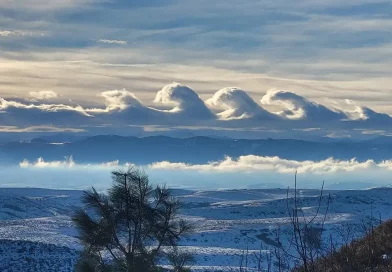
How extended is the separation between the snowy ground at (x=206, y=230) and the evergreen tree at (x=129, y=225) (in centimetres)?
222

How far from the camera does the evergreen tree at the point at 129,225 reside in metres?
20.8

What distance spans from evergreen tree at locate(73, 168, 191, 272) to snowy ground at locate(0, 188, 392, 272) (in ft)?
7.27

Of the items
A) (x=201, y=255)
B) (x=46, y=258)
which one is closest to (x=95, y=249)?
(x=46, y=258)

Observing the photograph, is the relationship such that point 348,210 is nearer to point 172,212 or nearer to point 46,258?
point 46,258

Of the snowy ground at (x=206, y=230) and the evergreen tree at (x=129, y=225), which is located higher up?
the evergreen tree at (x=129, y=225)

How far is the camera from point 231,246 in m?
89.8

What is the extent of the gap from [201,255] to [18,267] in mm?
22335

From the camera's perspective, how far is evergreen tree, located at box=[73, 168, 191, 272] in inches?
818

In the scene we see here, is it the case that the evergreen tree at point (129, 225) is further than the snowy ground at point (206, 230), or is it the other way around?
the snowy ground at point (206, 230)

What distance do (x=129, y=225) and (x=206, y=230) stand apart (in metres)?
80.9

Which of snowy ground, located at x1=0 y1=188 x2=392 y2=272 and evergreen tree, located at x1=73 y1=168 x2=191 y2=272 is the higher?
evergreen tree, located at x1=73 y1=168 x2=191 y2=272

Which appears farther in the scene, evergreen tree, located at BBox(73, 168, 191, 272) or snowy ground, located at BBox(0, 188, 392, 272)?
snowy ground, located at BBox(0, 188, 392, 272)

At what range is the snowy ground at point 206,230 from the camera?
162 feet

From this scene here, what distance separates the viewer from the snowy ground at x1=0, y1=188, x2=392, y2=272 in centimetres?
4953
